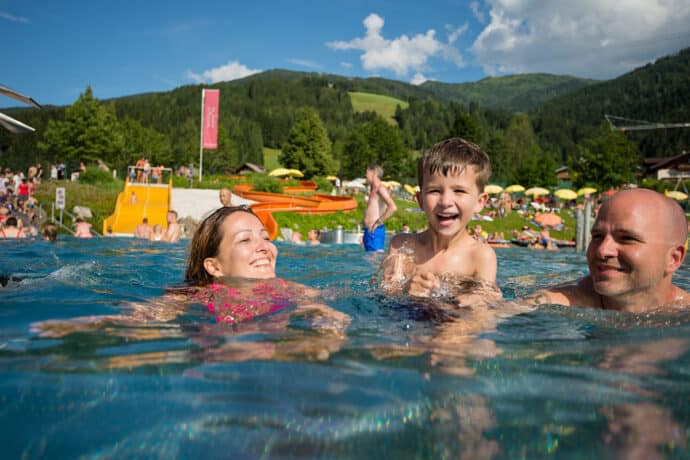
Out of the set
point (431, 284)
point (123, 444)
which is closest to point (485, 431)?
point (123, 444)

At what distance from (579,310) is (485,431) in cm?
177

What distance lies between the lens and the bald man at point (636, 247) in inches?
107

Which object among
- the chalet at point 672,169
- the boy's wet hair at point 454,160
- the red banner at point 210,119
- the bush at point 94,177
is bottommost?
the boy's wet hair at point 454,160

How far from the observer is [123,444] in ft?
4.14

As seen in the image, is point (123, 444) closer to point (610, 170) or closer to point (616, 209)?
point (616, 209)

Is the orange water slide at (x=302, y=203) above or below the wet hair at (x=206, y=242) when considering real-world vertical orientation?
above

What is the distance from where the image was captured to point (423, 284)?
3.21m

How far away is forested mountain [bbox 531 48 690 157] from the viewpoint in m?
107

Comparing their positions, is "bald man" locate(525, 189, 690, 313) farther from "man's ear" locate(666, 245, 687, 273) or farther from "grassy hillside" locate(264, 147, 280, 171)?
"grassy hillside" locate(264, 147, 280, 171)

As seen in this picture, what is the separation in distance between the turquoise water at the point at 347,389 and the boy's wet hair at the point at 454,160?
47.3 inches

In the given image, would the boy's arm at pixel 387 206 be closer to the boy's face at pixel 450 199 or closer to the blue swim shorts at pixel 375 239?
the blue swim shorts at pixel 375 239

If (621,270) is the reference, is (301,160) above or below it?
above

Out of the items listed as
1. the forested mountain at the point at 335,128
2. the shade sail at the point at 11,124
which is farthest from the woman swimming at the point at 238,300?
the forested mountain at the point at 335,128

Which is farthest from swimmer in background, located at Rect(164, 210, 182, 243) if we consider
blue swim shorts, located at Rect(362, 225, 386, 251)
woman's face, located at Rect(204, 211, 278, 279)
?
woman's face, located at Rect(204, 211, 278, 279)
